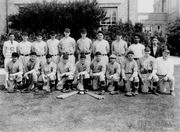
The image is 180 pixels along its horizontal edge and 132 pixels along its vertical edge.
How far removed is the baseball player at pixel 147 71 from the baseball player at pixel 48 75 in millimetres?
2859

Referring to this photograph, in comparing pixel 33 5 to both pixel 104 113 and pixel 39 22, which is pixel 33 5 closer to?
pixel 39 22

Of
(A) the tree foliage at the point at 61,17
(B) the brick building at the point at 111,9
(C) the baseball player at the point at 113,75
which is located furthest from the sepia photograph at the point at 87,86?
(B) the brick building at the point at 111,9

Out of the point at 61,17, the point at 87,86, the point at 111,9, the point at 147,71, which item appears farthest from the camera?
the point at 111,9

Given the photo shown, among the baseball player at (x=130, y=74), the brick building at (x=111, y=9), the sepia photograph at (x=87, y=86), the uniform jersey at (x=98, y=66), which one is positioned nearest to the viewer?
the sepia photograph at (x=87, y=86)

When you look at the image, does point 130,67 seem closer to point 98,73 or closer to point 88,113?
point 98,73

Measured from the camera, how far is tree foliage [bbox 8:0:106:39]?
618 inches

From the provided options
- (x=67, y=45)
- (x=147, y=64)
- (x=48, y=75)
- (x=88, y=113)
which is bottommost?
(x=88, y=113)

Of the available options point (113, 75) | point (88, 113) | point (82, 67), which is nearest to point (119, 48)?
point (113, 75)

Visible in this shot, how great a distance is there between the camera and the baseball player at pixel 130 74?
24.8 ft

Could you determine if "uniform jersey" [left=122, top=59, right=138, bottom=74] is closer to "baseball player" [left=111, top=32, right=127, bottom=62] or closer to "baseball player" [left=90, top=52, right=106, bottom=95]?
"baseball player" [left=90, top=52, right=106, bottom=95]

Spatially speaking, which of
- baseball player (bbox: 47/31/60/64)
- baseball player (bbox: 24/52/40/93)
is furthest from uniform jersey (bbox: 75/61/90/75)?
baseball player (bbox: 24/52/40/93)

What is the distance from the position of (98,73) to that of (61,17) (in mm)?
8774

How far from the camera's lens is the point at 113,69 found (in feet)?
26.2

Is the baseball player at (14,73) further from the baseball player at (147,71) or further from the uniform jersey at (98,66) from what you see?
the baseball player at (147,71)
